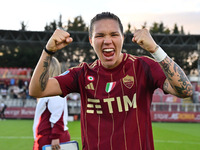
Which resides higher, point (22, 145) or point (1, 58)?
point (1, 58)

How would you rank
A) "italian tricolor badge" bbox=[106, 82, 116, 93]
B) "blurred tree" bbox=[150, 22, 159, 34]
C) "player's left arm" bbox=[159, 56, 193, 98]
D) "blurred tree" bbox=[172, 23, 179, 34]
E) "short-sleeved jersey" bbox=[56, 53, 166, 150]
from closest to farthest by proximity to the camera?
"player's left arm" bbox=[159, 56, 193, 98]
"short-sleeved jersey" bbox=[56, 53, 166, 150]
"italian tricolor badge" bbox=[106, 82, 116, 93]
"blurred tree" bbox=[150, 22, 159, 34]
"blurred tree" bbox=[172, 23, 179, 34]

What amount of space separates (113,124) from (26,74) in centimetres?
2823

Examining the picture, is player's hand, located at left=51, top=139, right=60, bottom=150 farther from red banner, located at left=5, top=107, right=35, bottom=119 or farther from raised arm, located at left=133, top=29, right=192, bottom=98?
red banner, located at left=5, top=107, right=35, bottom=119

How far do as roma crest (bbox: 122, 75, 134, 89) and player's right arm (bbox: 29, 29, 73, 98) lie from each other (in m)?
0.58

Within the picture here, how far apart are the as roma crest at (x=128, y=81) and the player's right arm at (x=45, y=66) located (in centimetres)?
58

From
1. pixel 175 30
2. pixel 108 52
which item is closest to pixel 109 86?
pixel 108 52

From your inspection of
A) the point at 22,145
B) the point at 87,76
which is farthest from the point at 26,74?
the point at 87,76

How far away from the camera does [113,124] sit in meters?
2.18

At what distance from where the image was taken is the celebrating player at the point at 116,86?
2084 millimetres

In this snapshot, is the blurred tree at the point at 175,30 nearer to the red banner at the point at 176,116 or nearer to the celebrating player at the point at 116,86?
the red banner at the point at 176,116

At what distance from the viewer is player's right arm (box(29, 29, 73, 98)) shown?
220cm

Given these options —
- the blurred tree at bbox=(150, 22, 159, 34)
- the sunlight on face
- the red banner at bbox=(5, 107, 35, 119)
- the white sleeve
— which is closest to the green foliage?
the blurred tree at bbox=(150, 22, 159, 34)

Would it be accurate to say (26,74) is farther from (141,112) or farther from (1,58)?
(141,112)

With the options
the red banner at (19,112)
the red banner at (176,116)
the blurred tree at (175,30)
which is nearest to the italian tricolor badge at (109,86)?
the red banner at (176,116)
